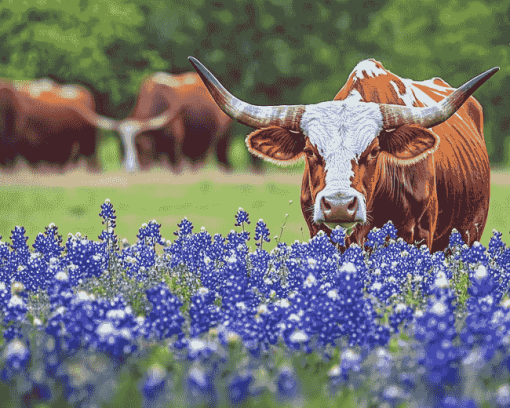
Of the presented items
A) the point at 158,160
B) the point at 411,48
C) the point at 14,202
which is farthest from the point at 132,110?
the point at 411,48

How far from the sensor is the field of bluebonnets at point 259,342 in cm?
235

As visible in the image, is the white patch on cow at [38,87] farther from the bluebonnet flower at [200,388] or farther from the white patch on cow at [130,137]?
the bluebonnet flower at [200,388]

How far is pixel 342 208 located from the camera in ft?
16.1

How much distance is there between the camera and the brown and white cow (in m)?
5.23

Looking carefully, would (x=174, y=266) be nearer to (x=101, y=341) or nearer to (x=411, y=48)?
(x=101, y=341)

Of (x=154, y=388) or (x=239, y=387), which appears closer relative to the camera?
(x=154, y=388)

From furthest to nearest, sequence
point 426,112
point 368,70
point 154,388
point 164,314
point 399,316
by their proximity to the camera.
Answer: point 368,70
point 426,112
point 399,316
point 164,314
point 154,388

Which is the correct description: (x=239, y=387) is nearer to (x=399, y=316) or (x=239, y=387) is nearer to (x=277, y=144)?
(x=399, y=316)

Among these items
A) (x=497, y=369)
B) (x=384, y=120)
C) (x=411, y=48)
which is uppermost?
(x=411, y=48)

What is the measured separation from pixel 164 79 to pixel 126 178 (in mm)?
3620

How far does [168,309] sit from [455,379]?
3.96 ft

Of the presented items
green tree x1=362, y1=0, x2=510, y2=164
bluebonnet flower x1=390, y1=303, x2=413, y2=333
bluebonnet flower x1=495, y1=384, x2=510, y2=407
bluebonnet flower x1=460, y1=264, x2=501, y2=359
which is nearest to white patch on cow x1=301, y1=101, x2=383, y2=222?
bluebonnet flower x1=390, y1=303, x2=413, y2=333

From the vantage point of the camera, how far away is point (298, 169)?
20.7 meters

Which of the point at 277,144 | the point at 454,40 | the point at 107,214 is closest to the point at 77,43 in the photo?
the point at 454,40
